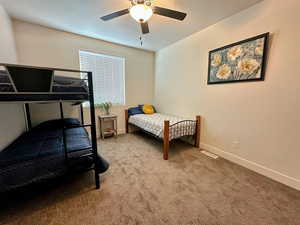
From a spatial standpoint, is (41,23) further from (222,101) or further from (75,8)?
(222,101)

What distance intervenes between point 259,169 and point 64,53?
14.2ft

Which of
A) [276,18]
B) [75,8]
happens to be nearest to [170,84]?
[276,18]

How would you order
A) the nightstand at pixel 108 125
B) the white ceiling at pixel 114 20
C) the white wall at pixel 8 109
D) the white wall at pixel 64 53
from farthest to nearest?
the nightstand at pixel 108 125 → the white wall at pixel 64 53 → the white ceiling at pixel 114 20 → the white wall at pixel 8 109

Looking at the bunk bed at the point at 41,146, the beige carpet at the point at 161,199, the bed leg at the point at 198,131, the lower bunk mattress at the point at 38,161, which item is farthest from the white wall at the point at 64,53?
the bed leg at the point at 198,131

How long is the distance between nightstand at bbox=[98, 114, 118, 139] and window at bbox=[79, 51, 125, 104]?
0.51 meters

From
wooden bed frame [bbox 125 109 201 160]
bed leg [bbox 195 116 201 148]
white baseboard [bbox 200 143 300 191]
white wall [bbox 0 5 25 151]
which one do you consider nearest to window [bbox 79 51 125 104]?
wooden bed frame [bbox 125 109 201 160]

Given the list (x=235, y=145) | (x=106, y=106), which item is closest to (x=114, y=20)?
(x=106, y=106)

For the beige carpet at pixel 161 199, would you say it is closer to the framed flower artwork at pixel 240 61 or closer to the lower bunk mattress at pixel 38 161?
the lower bunk mattress at pixel 38 161

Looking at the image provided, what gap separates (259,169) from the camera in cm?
194

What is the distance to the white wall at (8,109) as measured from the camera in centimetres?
174

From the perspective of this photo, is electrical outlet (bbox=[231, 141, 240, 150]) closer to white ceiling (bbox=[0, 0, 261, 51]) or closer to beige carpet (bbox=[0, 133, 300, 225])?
beige carpet (bbox=[0, 133, 300, 225])

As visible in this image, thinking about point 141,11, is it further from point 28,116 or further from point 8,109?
point 28,116

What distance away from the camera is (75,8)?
1.95m

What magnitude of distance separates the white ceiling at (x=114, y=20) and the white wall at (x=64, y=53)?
18 cm
